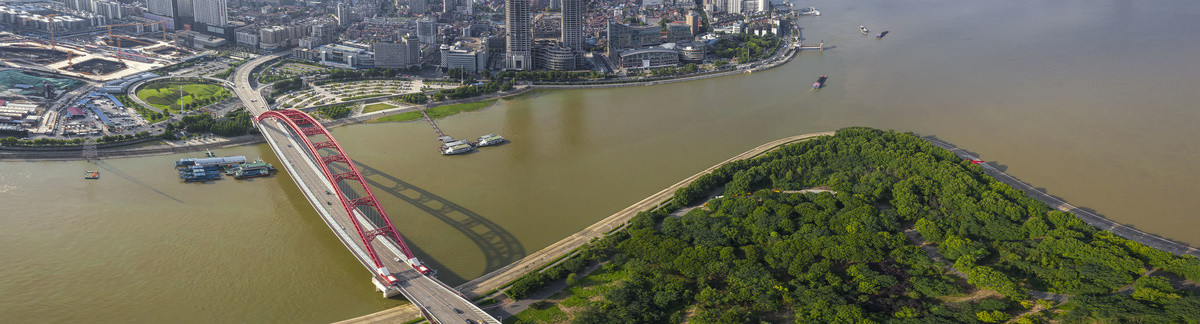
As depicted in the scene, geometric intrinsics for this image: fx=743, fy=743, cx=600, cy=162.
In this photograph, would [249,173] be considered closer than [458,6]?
Yes

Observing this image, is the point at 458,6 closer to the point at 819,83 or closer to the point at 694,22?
the point at 694,22

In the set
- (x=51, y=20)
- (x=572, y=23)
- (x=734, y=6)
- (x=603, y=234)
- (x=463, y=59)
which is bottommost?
(x=603, y=234)

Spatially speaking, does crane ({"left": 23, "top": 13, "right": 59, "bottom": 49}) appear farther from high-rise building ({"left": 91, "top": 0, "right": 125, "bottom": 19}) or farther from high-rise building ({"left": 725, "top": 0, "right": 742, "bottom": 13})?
high-rise building ({"left": 725, "top": 0, "right": 742, "bottom": 13})

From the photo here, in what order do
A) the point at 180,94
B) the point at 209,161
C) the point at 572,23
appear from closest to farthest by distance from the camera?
the point at 209,161, the point at 180,94, the point at 572,23

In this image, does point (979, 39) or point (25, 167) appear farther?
point (979, 39)

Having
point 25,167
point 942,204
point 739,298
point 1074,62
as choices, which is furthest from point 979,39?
point 25,167

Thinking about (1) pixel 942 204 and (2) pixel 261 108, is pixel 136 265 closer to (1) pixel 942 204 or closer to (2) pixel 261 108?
(2) pixel 261 108

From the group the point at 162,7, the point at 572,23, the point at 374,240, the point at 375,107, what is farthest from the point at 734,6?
the point at 374,240
